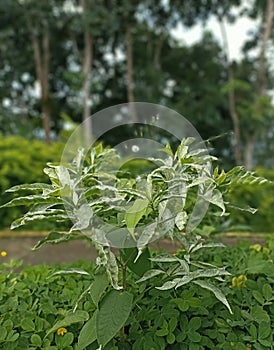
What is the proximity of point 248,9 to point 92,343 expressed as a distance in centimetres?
1466

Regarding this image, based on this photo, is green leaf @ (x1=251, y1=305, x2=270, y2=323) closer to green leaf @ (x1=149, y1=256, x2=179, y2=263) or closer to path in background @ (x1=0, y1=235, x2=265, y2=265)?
green leaf @ (x1=149, y1=256, x2=179, y2=263)

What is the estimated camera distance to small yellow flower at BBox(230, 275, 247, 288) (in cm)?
150

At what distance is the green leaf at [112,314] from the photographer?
114 centimetres

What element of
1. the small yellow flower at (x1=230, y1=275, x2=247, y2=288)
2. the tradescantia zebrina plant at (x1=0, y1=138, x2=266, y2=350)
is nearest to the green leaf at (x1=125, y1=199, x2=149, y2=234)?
the tradescantia zebrina plant at (x1=0, y1=138, x2=266, y2=350)

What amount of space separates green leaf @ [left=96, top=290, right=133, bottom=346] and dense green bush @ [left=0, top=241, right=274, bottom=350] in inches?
1.0

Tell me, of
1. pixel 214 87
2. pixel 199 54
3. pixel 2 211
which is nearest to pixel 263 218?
pixel 2 211

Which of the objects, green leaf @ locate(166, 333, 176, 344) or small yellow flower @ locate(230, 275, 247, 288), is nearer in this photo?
green leaf @ locate(166, 333, 176, 344)

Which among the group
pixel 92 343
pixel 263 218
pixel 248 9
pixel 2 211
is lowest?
pixel 263 218

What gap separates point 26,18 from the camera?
14500mm

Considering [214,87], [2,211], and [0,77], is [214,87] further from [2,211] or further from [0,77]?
[2,211]

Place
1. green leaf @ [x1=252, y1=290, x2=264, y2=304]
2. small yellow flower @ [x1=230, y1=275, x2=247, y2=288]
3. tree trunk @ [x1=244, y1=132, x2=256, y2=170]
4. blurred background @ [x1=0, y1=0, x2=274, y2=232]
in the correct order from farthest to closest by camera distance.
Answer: blurred background @ [x1=0, y1=0, x2=274, y2=232], tree trunk @ [x1=244, y1=132, x2=256, y2=170], small yellow flower @ [x1=230, y1=275, x2=247, y2=288], green leaf @ [x1=252, y1=290, x2=264, y2=304]

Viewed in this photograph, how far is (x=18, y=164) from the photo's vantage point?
5.04 meters

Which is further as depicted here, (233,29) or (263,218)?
(233,29)

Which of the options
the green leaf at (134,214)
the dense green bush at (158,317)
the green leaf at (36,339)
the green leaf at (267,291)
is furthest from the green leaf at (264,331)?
the green leaf at (36,339)
